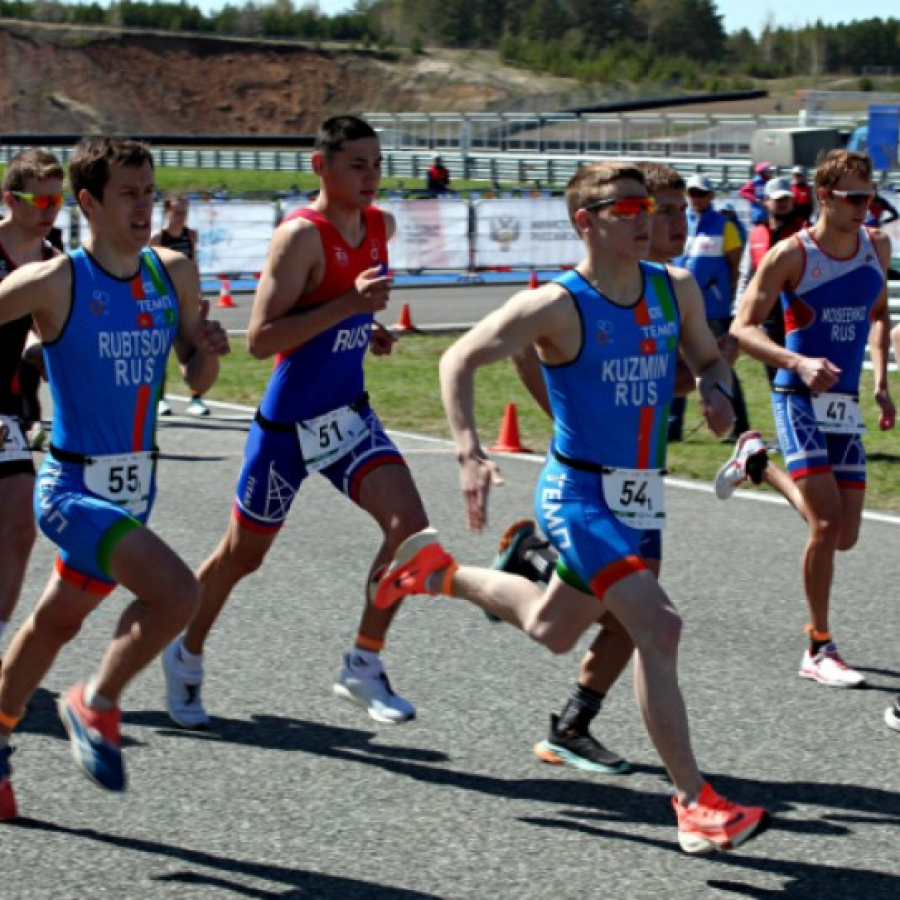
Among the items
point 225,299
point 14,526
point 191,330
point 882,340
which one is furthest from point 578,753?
point 225,299

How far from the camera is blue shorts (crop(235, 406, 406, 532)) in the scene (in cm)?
676

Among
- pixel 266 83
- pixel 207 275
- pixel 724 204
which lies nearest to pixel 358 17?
pixel 266 83

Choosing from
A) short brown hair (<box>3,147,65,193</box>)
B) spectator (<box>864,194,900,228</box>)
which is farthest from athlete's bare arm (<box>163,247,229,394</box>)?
spectator (<box>864,194,900,228</box>)

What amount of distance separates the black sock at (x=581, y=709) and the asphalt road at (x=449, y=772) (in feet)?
0.53

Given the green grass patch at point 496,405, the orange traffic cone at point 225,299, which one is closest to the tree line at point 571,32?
the orange traffic cone at point 225,299

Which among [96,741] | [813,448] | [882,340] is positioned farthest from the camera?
[882,340]

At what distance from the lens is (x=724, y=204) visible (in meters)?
14.7

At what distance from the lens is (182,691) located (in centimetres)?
677

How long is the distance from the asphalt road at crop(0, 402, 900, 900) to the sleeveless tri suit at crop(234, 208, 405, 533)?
85 centimetres

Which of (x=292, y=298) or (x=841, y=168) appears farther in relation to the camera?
(x=841, y=168)

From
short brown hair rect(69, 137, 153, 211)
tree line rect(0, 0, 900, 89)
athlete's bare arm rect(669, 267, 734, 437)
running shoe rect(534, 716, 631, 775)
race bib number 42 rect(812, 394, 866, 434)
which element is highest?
tree line rect(0, 0, 900, 89)

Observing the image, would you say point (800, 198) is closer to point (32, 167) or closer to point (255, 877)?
point (32, 167)

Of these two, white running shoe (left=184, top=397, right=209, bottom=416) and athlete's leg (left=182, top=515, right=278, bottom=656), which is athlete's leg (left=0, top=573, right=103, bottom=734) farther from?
white running shoe (left=184, top=397, right=209, bottom=416)

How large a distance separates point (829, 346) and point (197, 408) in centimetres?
867
